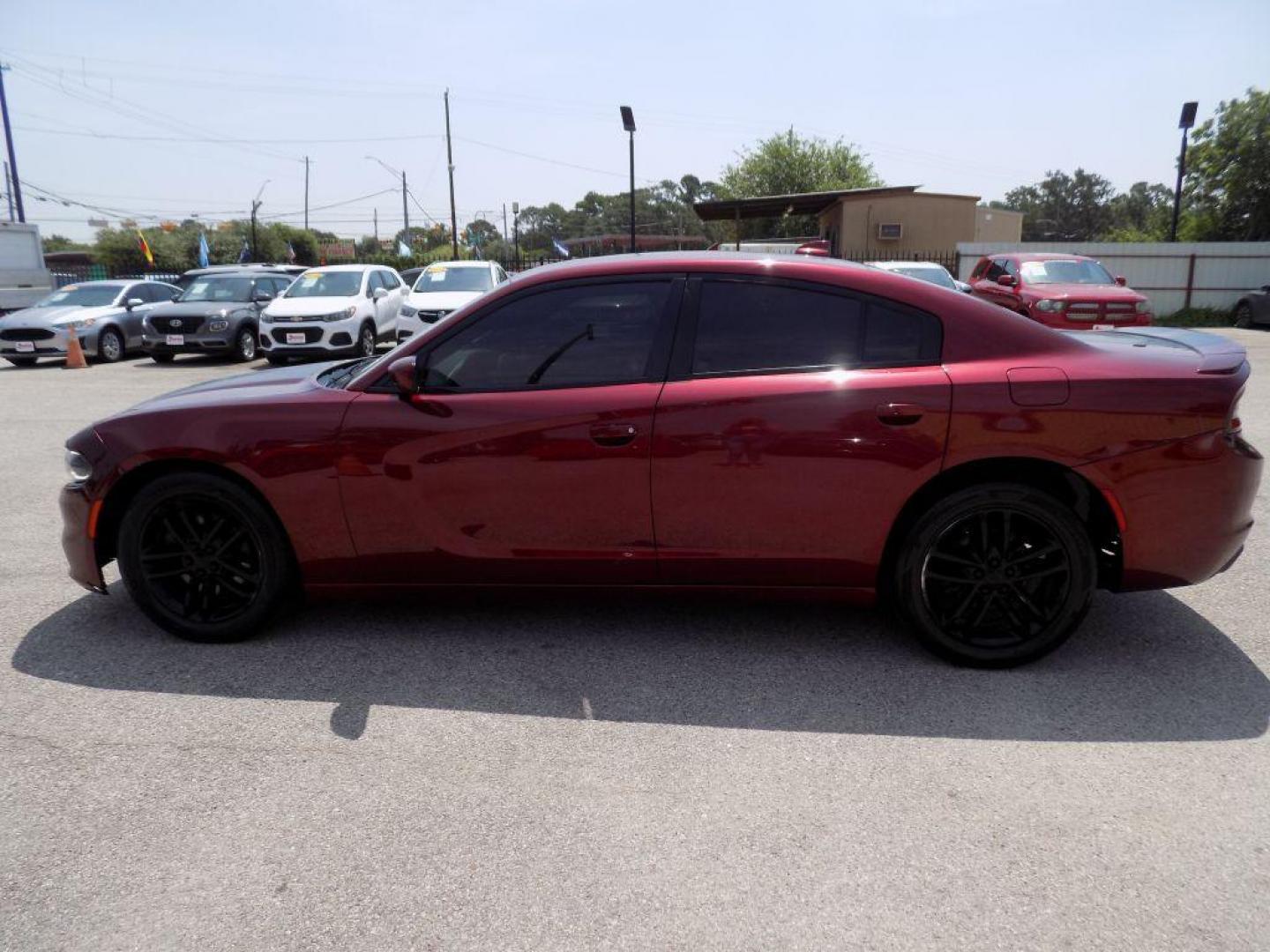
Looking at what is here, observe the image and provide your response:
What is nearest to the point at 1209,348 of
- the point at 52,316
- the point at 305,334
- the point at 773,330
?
the point at 773,330

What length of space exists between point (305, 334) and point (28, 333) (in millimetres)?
5494

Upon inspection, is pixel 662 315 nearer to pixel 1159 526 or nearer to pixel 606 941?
pixel 1159 526

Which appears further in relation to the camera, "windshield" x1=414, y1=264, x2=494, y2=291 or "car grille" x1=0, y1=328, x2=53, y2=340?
"windshield" x1=414, y1=264, x2=494, y2=291

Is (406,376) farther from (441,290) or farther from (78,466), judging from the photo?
(441,290)

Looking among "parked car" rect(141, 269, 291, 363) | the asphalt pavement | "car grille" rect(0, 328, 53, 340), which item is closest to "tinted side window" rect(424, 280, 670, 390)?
the asphalt pavement

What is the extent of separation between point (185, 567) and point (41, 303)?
16525 millimetres

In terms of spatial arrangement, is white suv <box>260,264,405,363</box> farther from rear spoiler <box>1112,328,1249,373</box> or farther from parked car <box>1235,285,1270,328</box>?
parked car <box>1235,285,1270,328</box>

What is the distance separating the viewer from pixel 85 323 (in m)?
16.1

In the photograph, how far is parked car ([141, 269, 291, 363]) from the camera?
50.8ft

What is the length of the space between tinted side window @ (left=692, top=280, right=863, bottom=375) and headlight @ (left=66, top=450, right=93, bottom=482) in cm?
264

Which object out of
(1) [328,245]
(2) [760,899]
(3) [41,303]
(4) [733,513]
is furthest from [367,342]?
(1) [328,245]

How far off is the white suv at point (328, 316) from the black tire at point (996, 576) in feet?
38.8

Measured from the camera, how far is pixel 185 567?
12.7 ft

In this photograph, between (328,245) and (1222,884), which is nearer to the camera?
(1222,884)
